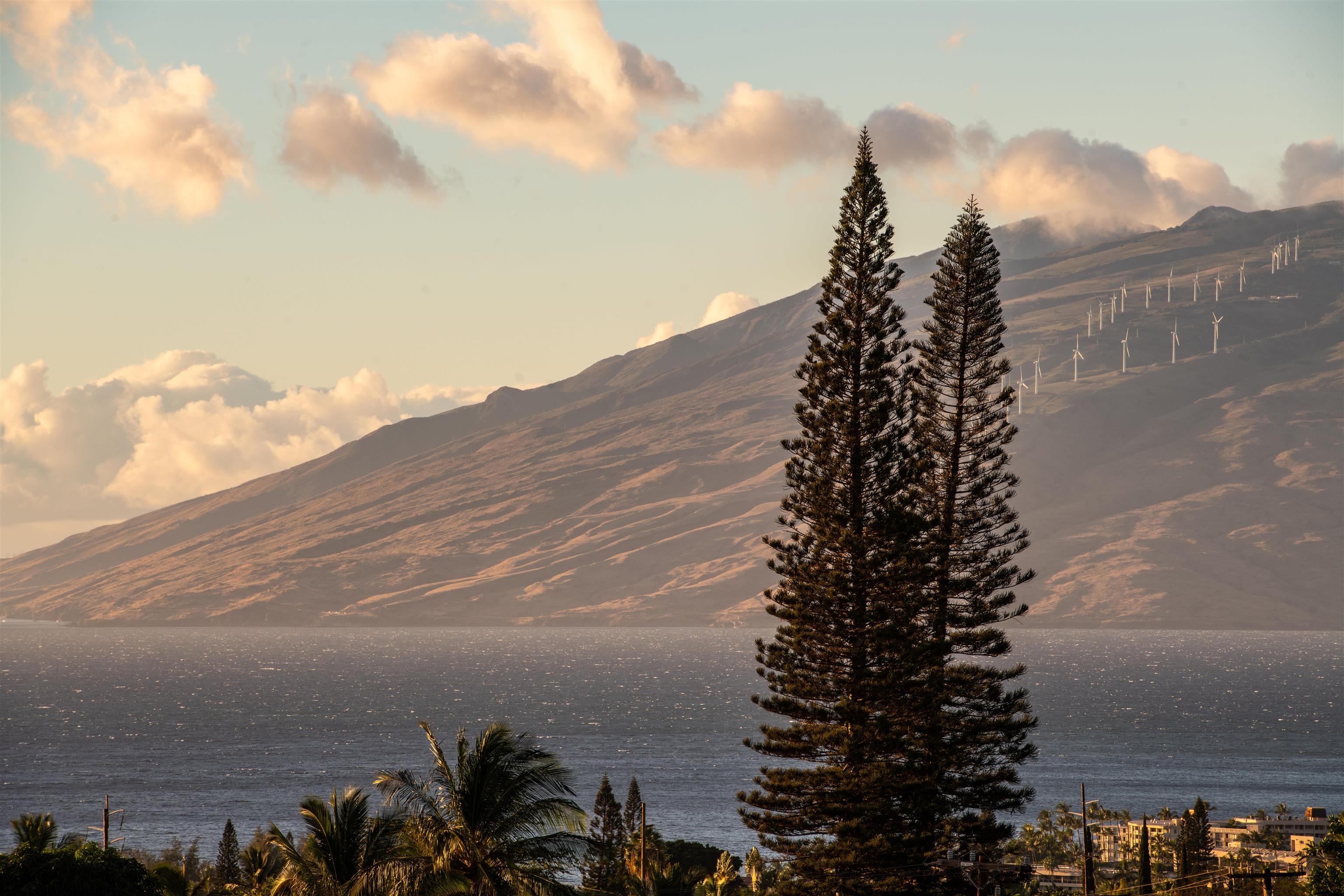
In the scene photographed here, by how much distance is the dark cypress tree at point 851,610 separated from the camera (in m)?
33.5

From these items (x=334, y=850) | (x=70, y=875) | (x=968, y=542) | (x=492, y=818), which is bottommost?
(x=70, y=875)

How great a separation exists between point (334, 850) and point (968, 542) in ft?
70.8

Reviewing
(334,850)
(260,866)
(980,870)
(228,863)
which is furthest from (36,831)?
(228,863)

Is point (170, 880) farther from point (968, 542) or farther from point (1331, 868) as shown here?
point (1331, 868)

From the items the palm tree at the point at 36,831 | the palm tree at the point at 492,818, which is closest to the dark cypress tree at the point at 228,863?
the palm tree at the point at 36,831

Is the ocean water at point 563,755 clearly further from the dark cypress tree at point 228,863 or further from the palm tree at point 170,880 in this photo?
the palm tree at point 170,880

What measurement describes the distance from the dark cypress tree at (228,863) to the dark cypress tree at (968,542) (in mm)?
42260

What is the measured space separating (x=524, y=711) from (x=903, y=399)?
156 meters

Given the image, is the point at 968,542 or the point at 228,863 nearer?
the point at 968,542

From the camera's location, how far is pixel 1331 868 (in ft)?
116

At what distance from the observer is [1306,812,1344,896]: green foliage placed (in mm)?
34812

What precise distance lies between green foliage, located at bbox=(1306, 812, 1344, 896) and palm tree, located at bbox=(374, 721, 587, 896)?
2208 cm

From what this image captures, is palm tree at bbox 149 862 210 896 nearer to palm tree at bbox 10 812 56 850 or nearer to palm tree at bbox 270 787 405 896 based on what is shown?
palm tree at bbox 10 812 56 850

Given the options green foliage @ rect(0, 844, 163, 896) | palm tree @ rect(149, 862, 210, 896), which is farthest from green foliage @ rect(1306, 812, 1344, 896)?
green foliage @ rect(0, 844, 163, 896)
